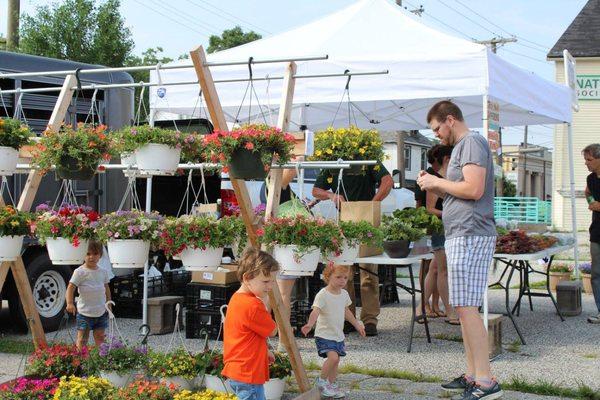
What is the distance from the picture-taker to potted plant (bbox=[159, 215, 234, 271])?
5199 mm

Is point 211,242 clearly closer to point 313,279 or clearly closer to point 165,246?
point 165,246

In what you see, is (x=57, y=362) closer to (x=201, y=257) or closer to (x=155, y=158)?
(x=201, y=257)

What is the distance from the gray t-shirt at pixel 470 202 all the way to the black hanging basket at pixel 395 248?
6.48ft

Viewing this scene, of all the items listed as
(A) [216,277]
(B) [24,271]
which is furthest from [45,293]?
(B) [24,271]

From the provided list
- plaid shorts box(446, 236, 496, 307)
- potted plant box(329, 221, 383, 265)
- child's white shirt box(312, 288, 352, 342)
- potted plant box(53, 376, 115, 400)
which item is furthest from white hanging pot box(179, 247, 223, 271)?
plaid shorts box(446, 236, 496, 307)

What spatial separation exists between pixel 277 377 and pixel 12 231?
2.03 meters

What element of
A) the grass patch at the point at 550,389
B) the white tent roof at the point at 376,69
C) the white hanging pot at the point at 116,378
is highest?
the white tent roof at the point at 376,69

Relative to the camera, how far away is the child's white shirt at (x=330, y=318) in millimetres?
6020

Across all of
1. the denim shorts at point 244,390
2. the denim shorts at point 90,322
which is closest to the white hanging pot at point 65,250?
the denim shorts at point 244,390

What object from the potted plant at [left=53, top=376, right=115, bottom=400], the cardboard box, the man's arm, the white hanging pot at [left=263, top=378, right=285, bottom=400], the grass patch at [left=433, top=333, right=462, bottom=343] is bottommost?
the grass patch at [left=433, top=333, right=462, bottom=343]

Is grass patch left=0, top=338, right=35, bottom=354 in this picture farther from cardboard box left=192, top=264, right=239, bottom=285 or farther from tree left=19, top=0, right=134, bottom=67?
tree left=19, top=0, right=134, bottom=67

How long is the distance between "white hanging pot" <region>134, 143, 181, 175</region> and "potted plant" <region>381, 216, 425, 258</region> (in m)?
2.79

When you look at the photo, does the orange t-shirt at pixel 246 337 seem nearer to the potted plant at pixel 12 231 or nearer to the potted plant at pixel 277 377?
the potted plant at pixel 277 377

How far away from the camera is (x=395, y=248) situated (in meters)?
7.55
